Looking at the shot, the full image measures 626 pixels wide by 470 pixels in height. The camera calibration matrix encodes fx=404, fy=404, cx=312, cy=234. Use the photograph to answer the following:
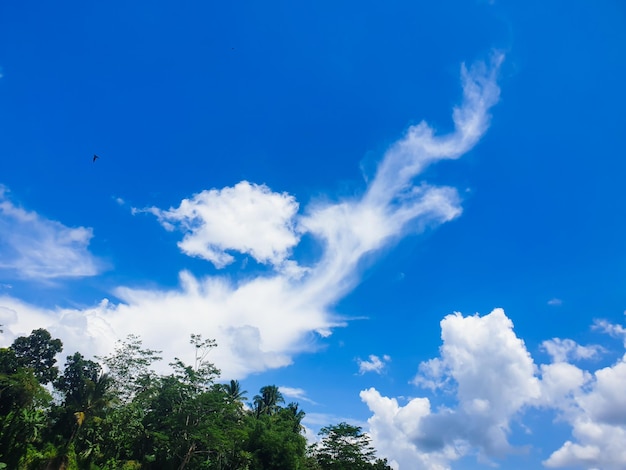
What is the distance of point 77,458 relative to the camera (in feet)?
112

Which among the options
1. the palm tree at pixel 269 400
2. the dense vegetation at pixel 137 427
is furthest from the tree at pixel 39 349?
the palm tree at pixel 269 400

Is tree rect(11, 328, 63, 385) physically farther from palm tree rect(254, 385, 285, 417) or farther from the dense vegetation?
palm tree rect(254, 385, 285, 417)

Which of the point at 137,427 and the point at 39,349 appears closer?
the point at 137,427

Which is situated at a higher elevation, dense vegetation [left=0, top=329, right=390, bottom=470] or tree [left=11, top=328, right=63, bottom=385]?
tree [left=11, top=328, right=63, bottom=385]

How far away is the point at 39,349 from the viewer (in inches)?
2281

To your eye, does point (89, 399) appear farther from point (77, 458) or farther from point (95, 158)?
point (95, 158)

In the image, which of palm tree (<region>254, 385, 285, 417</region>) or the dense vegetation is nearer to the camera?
the dense vegetation

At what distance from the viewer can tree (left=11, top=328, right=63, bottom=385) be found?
56.3m

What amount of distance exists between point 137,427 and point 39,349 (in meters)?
30.3

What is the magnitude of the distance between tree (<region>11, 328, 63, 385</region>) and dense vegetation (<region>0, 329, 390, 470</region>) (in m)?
11.9

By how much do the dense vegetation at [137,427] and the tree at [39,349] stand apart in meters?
11.9

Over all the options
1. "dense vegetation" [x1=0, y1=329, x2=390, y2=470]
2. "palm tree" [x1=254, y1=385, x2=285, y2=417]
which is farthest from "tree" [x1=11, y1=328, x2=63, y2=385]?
"palm tree" [x1=254, y1=385, x2=285, y2=417]

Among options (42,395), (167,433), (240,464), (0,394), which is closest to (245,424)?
(240,464)

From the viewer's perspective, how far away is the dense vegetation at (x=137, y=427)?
3253cm
